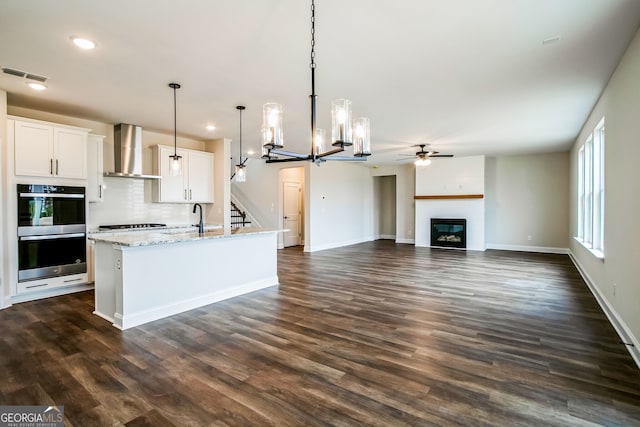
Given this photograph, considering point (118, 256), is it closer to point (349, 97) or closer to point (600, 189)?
point (349, 97)

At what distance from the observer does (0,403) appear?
212 centimetres

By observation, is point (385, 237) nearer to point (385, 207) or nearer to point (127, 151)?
point (385, 207)

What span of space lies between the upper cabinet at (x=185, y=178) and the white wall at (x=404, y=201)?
6.35 meters

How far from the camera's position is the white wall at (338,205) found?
9008mm

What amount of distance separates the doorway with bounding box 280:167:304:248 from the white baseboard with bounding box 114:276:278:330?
4897 mm

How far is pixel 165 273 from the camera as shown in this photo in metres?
3.82

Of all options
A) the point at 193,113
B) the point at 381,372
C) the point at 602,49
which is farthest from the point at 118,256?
the point at 602,49

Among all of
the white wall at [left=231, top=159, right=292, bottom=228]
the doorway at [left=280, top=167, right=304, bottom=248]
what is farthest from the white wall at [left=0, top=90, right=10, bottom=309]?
the doorway at [left=280, top=167, right=304, bottom=248]

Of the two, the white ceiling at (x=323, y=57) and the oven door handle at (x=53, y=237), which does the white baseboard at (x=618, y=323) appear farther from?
the oven door handle at (x=53, y=237)

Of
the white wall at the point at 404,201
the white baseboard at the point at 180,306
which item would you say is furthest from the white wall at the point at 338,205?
the white baseboard at the point at 180,306

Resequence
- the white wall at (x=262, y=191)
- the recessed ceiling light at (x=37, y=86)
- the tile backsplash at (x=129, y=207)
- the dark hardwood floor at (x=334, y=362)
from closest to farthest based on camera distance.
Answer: the dark hardwood floor at (x=334, y=362), the recessed ceiling light at (x=37, y=86), the tile backsplash at (x=129, y=207), the white wall at (x=262, y=191)

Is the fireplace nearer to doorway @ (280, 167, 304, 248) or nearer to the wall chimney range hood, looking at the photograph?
doorway @ (280, 167, 304, 248)

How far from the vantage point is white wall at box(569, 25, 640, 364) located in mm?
2727

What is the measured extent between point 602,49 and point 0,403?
5.40 meters
